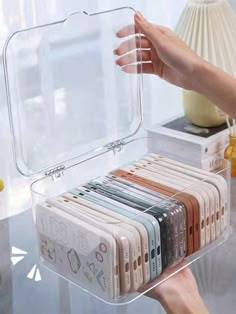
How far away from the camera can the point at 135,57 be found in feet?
4.73

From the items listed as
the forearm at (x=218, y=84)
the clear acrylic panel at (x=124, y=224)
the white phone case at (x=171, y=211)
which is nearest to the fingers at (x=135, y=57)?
the forearm at (x=218, y=84)

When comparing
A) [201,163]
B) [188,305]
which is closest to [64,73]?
[201,163]

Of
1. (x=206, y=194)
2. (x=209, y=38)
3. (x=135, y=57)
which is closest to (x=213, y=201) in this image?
(x=206, y=194)

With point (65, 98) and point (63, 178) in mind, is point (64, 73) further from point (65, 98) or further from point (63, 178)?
point (63, 178)

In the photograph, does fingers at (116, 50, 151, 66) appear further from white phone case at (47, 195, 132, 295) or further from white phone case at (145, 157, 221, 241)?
white phone case at (47, 195, 132, 295)

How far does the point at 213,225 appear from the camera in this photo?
4.06 ft

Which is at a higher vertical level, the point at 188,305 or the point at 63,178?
the point at 63,178

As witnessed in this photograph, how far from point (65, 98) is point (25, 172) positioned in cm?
20

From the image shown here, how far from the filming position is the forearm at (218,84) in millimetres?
1355

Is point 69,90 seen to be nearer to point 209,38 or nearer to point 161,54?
point 161,54

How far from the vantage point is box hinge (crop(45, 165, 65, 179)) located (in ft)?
4.31

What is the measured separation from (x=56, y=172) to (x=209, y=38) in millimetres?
637

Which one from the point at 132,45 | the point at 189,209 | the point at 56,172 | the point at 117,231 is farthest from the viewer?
the point at 132,45

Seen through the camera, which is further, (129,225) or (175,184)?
Answer: (175,184)
